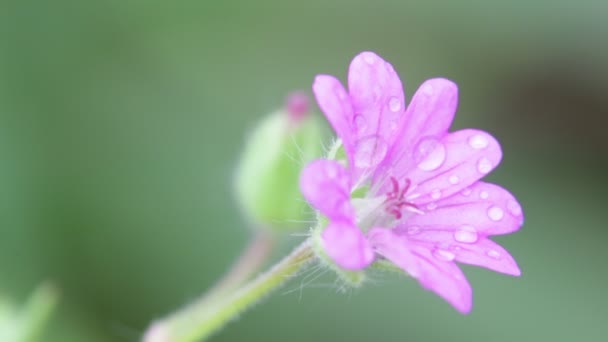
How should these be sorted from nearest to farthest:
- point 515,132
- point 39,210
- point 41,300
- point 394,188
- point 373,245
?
point 373,245, point 394,188, point 41,300, point 39,210, point 515,132

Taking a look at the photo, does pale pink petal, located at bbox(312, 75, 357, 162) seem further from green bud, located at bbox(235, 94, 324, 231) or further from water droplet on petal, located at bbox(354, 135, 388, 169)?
green bud, located at bbox(235, 94, 324, 231)

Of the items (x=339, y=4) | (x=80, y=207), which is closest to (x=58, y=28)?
(x=80, y=207)

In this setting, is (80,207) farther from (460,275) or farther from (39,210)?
(460,275)

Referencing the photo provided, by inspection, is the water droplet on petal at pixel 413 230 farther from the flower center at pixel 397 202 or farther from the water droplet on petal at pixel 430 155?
the water droplet on petal at pixel 430 155

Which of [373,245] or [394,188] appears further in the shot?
[394,188]

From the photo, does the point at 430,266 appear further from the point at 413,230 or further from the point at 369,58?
the point at 369,58

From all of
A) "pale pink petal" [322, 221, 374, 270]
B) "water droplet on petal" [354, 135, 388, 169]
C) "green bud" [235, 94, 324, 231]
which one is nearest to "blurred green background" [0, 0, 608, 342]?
"green bud" [235, 94, 324, 231]
